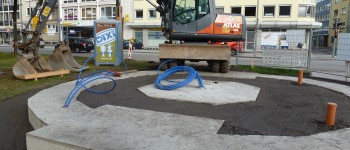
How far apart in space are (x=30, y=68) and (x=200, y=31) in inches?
246

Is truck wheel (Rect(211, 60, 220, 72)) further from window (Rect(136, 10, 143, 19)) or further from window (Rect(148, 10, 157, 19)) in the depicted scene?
window (Rect(136, 10, 143, 19))

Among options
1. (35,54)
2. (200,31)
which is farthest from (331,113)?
(35,54)

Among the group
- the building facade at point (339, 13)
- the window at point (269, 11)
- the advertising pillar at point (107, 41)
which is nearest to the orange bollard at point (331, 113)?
the advertising pillar at point (107, 41)

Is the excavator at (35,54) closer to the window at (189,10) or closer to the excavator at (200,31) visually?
the excavator at (200,31)

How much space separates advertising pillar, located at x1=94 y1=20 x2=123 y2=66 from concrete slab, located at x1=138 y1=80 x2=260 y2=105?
6.16 metres

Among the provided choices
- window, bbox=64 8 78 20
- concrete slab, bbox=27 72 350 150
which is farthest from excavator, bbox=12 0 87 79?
window, bbox=64 8 78 20

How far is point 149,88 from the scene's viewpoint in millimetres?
8297

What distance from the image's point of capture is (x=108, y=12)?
156 feet

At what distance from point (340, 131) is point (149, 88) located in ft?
15.6

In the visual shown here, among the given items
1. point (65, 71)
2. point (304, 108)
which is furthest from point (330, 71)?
point (65, 71)

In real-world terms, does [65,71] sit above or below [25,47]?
below

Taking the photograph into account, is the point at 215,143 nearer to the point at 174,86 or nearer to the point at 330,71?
the point at 174,86

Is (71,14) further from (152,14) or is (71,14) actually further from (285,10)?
(285,10)

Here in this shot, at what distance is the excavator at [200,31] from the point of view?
11727 mm
